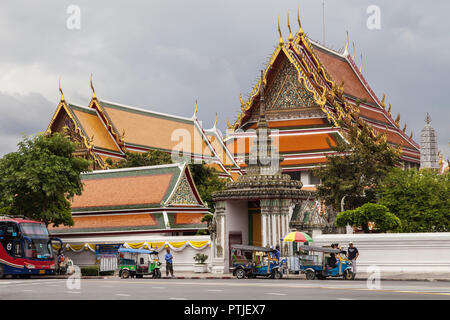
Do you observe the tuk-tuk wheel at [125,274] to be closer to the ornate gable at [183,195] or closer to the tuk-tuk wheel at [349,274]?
the tuk-tuk wheel at [349,274]

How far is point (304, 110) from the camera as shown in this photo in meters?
53.1

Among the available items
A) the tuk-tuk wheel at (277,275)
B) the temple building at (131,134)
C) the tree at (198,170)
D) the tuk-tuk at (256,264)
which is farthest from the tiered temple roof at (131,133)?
the tuk-tuk wheel at (277,275)

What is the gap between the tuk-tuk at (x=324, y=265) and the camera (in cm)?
2389

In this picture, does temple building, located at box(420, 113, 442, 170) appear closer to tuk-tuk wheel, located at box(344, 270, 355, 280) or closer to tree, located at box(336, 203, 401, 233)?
tree, located at box(336, 203, 401, 233)

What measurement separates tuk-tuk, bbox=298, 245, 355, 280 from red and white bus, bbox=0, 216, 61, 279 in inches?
425

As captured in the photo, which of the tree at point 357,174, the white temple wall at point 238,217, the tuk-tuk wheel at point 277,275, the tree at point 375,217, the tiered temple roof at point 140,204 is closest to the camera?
the tuk-tuk wheel at point 277,275

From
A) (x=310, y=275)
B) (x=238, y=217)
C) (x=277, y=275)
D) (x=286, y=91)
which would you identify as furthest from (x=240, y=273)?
(x=286, y=91)

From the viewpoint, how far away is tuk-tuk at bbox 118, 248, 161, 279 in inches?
1121

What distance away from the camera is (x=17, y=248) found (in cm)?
2866

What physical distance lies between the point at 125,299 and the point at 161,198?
77.3 ft

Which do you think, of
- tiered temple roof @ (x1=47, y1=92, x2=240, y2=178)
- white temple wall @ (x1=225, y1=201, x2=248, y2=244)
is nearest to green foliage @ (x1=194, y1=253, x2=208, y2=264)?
white temple wall @ (x1=225, y1=201, x2=248, y2=244)

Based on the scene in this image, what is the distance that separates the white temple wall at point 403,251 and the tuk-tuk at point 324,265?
169 cm
